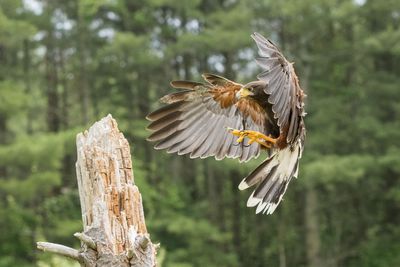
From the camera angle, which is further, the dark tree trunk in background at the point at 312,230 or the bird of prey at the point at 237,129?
the dark tree trunk in background at the point at 312,230

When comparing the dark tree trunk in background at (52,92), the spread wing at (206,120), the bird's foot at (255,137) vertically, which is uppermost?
Answer: the dark tree trunk in background at (52,92)

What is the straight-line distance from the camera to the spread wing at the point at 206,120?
3475mm

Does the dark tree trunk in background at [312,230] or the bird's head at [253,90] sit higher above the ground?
the bird's head at [253,90]

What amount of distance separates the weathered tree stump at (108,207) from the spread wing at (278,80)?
2.28ft

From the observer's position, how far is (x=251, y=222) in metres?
17.0

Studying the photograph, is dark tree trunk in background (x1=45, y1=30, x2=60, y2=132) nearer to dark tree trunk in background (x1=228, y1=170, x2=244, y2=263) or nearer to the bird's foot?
dark tree trunk in background (x1=228, y1=170, x2=244, y2=263)

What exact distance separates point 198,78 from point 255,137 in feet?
38.5

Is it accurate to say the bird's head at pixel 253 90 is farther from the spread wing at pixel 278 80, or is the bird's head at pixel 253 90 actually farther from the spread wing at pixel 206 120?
the spread wing at pixel 278 80

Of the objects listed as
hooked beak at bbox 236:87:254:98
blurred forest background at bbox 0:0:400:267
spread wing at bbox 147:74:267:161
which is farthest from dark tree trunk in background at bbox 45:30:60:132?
hooked beak at bbox 236:87:254:98

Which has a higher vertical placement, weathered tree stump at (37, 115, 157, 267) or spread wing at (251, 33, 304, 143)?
spread wing at (251, 33, 304, 143)

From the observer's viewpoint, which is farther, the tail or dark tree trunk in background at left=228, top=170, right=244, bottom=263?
dark tree trunk in background at left=228, top=170, right=244, bottom=263

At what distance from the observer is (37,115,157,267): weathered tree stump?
289 cm

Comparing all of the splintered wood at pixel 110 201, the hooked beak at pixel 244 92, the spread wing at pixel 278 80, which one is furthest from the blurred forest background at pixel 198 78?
the spread wing at pixel 278 80

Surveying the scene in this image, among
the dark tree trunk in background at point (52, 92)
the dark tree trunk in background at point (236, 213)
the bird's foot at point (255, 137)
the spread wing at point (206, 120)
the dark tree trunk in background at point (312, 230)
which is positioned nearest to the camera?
the bird's foot at point (255, 137)
